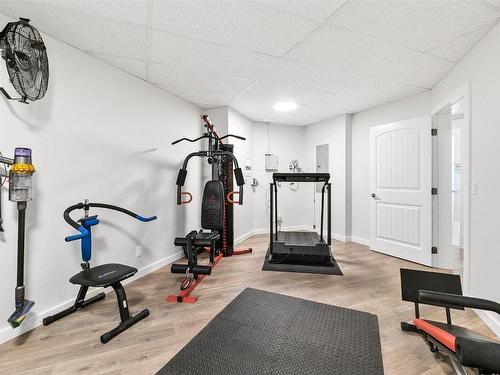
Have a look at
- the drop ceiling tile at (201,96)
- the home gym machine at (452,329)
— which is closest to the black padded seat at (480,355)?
the home gym machine at (452,329)

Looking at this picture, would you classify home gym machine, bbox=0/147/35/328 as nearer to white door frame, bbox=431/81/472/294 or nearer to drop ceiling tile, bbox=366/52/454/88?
drop ceiling tile, bbox=366/52/454/88

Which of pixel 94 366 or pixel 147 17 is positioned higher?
pixel 147 17

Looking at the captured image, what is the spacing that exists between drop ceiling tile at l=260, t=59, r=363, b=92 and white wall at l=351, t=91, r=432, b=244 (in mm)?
1228

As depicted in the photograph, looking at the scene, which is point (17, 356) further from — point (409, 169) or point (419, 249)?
point (409, 169)

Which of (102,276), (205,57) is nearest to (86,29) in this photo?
(205,57)

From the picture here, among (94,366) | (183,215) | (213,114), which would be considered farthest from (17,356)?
(213,114)

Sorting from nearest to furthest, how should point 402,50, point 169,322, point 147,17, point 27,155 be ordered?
1. point 27,155
2. point 147,17
3. point 169,322
4. point 402,50

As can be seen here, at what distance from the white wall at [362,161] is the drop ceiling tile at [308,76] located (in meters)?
1.23

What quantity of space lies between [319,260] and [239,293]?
1.40 meters

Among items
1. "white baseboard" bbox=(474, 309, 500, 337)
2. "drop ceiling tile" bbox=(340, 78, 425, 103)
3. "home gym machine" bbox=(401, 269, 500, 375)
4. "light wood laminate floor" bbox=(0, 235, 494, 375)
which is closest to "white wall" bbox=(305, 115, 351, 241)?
"drop ceiling tile" bbox=(340, 78, 425, 103)

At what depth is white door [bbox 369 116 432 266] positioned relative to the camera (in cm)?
331

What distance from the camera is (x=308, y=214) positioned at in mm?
5602

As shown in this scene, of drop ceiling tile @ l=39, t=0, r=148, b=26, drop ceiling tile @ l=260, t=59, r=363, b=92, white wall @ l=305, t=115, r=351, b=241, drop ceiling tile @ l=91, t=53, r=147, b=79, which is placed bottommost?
white wall @ l=305, t=115, r=351, b=241

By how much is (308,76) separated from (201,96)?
5.02ft
